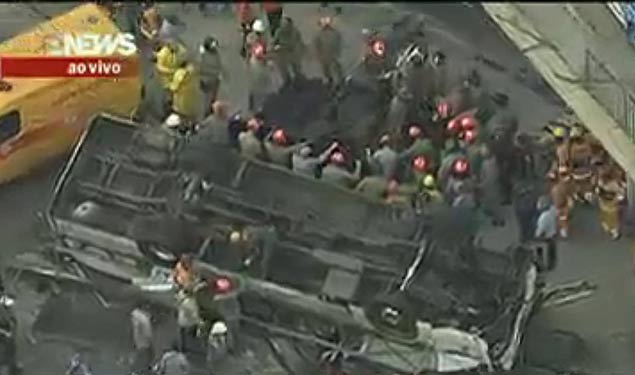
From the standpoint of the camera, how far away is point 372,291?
2783 centimetres

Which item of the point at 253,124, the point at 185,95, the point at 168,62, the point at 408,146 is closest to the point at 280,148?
the point at 253,124

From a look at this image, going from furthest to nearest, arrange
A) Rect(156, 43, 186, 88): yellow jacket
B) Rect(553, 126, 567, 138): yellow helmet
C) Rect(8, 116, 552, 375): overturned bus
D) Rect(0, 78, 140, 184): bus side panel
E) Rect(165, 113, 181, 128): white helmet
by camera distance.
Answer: Rect(156, 43, 186, 88): yellow jacket, Rect(0, 78, 140, 184): bus side panel, Rect(165, 113, 181, 128): white helmet, Rect(553, 126, 567, 138): yellow helmet, Rect(8, 116, 552, 375): overturned bus

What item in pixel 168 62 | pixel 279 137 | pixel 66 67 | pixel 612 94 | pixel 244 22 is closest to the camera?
pixel 612 94

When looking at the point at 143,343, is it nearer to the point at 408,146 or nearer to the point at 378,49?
the point at 408,146

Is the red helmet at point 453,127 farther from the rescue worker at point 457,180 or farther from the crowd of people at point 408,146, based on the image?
the rescue worker at point 457,180

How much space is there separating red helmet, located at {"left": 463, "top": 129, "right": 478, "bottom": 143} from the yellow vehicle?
13.6 feet

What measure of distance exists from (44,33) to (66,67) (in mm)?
1017

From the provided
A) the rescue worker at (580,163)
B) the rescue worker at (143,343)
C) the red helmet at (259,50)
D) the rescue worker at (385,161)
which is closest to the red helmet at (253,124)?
the rescue worker at (385,161)

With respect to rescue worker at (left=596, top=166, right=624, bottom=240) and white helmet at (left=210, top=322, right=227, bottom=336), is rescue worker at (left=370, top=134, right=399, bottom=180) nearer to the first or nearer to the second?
rescue worker at (left=596, top=166, right=624, bottom=240)

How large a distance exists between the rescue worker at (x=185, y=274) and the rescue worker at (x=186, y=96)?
335 cm

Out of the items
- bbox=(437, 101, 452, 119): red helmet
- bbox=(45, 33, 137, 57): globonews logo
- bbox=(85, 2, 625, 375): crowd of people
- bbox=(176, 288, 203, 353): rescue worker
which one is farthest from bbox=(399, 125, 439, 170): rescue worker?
bbox=(45, 33, 137, 57): globonews logo

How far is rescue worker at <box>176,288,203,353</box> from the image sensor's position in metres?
27.9

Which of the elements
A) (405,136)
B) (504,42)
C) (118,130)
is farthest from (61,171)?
(504,42)

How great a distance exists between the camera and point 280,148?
29906mm
